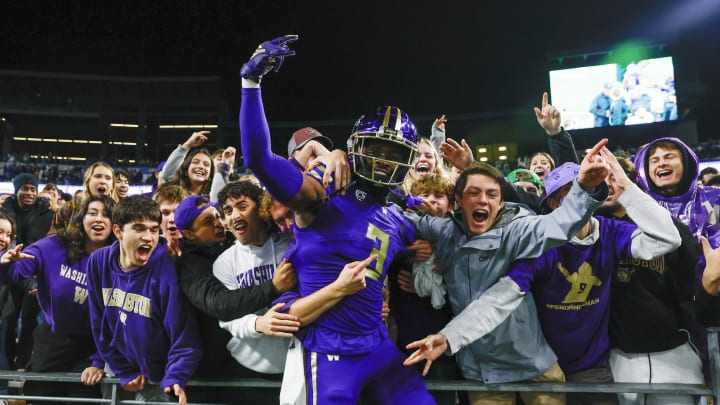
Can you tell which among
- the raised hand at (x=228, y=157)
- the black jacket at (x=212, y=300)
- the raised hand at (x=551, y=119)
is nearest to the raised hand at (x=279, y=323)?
the black jacket at (x=212, y=300)

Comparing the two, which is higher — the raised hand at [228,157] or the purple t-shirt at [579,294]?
the raised hand at [228,157]

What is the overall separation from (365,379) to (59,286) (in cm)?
238

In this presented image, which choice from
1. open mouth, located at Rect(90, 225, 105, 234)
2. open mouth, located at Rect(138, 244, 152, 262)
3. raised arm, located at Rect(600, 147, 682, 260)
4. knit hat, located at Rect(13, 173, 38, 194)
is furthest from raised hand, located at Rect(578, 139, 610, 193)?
knit hat, located at Rect(13, 173, 38, 194)

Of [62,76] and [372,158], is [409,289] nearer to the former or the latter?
[372,158]

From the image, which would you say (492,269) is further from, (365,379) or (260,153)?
(260,153)

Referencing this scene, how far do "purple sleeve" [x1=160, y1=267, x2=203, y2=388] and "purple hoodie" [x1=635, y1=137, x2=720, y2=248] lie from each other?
2.93 metres

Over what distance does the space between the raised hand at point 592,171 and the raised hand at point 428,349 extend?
3.24 feet

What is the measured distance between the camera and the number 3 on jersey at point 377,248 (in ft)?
7.59

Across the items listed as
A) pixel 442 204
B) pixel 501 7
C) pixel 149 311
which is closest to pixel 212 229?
pixel 149 311

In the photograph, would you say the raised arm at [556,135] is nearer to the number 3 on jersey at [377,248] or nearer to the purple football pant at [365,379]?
the number 3 on jersey at [377,248]

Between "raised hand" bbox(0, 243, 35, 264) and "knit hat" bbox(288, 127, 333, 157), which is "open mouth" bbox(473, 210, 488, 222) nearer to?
"knit hat" bbox(288, 127, 333, 157)

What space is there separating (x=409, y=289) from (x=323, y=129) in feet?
90.8

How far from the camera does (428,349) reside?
233cm

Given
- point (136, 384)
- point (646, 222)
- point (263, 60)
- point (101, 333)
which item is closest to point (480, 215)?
point (646, 222)
